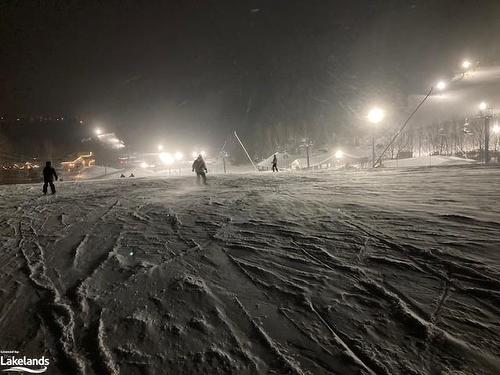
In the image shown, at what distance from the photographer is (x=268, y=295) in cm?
340

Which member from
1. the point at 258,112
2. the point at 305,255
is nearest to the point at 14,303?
the point at 305,255

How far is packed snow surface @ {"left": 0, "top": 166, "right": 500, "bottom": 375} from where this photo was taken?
2.46m

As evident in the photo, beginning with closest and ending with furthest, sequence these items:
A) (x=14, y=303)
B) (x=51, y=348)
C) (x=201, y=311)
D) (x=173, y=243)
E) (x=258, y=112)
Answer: (x=51, y=348) → (x=201, y=311) → (x=14, y=303) → (x=173, y=243) → (x=258, y=112)

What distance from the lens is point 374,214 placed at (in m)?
6.13

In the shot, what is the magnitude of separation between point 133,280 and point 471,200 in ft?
25.1

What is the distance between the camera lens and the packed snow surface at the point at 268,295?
96.7 inches

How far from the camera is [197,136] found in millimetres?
144750

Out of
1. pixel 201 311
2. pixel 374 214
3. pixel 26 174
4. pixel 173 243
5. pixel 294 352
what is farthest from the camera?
pixel 26 174

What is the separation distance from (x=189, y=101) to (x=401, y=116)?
428 feet

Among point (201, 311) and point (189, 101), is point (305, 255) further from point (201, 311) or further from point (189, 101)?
point (189, 101)

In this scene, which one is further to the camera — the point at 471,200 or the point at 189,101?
the point at 189,101

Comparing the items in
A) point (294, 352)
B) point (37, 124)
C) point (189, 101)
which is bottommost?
point (294, 352)

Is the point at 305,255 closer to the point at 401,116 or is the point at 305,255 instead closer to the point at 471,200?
the point at 471,200

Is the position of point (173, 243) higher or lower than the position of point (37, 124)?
lower
